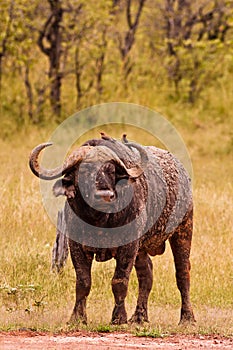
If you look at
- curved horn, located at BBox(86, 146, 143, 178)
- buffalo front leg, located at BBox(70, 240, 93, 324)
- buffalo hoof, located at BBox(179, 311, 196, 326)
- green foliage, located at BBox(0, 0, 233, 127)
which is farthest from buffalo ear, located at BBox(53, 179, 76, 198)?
green foliage, located at BBox(0, 0, 233, 127)

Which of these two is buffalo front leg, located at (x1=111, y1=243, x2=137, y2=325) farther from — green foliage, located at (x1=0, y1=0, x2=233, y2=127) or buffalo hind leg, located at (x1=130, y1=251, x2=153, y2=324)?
green foliage, located at (x1=0, y1=0, x2=233, y2=127)

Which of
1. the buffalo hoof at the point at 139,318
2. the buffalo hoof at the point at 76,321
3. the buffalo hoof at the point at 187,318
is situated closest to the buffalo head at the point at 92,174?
the buffalo hoof at the point at 76,321

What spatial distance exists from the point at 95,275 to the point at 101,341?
334cm

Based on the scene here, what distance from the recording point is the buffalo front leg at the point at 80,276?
7.88 m

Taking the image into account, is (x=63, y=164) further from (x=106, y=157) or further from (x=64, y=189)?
(x=106, y=157)

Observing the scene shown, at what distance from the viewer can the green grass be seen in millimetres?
8612

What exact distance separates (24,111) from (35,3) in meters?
2.41

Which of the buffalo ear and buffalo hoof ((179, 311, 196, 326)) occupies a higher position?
the buffalo ear

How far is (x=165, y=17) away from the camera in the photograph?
77.2 feet

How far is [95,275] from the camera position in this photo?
10.6m

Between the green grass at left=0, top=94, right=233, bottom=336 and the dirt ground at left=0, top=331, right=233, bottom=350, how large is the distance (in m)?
0.21

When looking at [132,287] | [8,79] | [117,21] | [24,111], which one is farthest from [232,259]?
[117,21]

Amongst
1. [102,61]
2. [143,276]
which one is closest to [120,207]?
[143,276]

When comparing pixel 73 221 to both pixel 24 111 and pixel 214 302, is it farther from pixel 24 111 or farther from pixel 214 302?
pixel 24 111
